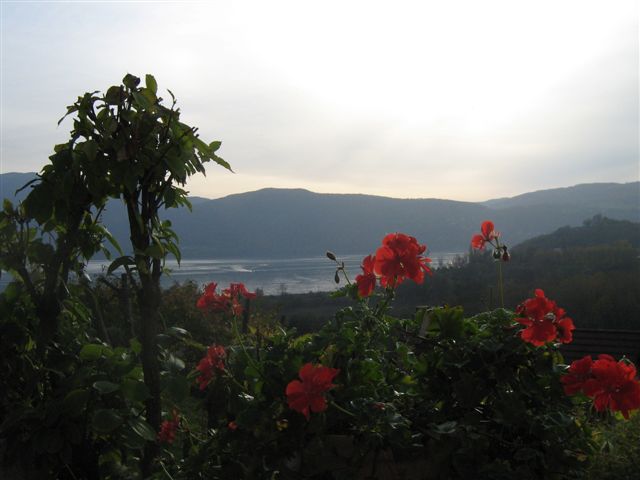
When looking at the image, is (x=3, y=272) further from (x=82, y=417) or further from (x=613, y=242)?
(x=613, y=242)

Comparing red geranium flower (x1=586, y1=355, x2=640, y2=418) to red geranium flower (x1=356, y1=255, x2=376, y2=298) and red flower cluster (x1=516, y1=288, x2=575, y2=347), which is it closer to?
red flower cluster (x1=516, y1=288, x2=575, y2=347)

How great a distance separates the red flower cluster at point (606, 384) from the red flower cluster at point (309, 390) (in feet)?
2.18

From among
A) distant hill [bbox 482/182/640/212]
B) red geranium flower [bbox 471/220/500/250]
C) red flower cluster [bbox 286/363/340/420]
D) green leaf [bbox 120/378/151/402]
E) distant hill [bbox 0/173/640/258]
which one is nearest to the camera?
red flower cluster [bbox 286/363/340/420]

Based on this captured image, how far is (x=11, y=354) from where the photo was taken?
197 centimetres

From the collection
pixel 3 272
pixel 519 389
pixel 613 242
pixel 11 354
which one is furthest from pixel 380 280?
pixel 613 242

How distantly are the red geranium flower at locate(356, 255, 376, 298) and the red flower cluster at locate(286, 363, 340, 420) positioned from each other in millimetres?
355

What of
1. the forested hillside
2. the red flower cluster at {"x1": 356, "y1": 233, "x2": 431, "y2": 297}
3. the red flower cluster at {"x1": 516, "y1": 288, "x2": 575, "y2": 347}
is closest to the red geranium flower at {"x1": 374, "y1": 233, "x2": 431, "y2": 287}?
the red flower cluster at {"x1": 356, "y1": 233, "x2": 431, "y2": 297}

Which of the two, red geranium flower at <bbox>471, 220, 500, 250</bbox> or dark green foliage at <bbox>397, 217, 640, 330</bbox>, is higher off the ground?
red geranium flower at <bbox>471, 220, 500, 250</bbox>

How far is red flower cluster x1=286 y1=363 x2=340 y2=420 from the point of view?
1.40m

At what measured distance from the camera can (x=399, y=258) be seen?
1.66 meters

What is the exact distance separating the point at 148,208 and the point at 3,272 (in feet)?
2.41

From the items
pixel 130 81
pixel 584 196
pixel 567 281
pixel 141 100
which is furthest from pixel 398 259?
pixel 584 196

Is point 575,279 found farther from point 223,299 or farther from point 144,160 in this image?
point 144,160

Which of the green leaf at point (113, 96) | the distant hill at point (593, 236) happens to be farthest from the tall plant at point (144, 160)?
the distant hill at point (593, 236)
